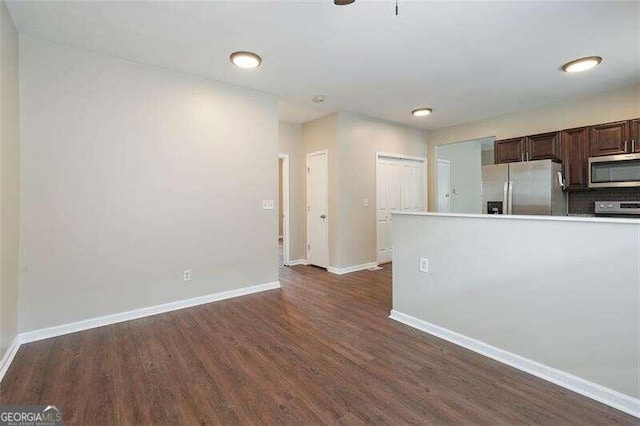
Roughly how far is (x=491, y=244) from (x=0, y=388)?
3644 mm

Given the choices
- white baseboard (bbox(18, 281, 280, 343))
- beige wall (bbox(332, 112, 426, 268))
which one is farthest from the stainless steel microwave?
white baseboard (bbox(18, 281, 280, 343))

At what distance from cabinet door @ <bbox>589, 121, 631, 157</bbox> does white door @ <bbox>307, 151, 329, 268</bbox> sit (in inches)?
151

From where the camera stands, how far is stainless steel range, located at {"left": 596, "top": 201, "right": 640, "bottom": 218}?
12.2 ft

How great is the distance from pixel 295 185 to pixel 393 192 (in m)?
1.95

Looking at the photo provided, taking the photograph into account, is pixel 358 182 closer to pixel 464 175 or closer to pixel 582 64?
pixel 582 64

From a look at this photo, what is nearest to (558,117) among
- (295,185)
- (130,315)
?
(295,185)

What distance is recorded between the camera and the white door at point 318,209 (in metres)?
5.15

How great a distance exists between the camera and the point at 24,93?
2557 mm

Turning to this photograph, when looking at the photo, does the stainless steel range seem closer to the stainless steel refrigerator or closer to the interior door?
the stainless steel refrigerator

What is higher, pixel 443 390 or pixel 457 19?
pixel 457 19

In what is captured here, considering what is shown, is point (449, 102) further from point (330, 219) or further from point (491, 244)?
point (491, 244)

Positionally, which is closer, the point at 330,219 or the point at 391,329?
the point at 391,329

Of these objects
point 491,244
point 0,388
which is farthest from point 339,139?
point 0,388

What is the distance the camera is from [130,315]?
307 centimetres
